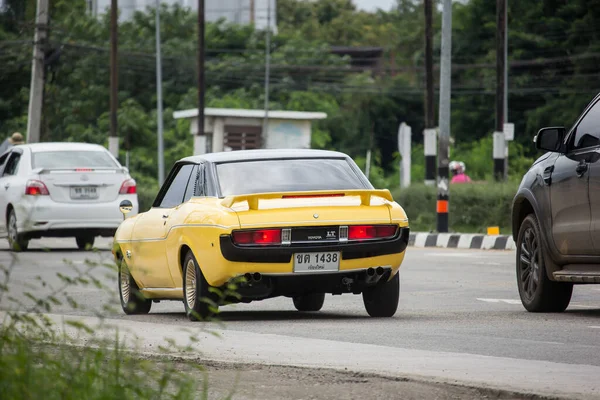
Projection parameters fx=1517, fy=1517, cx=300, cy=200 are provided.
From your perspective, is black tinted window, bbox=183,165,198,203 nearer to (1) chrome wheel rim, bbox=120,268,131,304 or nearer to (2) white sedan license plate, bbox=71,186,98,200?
(1) chrome wheel rim, bbox=120,268,131,304

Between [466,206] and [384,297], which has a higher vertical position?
[384,297]

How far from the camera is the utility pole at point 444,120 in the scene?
97.7 feet

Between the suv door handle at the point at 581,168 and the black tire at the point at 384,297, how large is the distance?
160cm

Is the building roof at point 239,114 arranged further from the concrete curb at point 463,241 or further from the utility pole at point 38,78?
the concrete curb at point 463,241

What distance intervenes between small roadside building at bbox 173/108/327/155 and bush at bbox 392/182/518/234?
2199cm

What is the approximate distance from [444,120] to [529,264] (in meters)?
18.4

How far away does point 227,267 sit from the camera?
36.4 feet

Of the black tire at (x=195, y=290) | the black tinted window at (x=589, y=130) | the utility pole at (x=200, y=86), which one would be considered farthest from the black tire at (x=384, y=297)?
the utility pole at (x=200, y=86)

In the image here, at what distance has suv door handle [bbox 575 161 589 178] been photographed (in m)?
11.5

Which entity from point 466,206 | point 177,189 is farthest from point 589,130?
point 466,206

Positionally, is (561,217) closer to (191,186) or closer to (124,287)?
(191,186)

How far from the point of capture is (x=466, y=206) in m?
31.3

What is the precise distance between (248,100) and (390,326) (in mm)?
67360

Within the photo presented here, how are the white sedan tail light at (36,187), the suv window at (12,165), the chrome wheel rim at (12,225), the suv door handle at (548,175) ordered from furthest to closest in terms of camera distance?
the suv window at (12,165)
the chrome wheel rim at (12,225)
the white sedan tail light at (36,187)
the suv door handle at (548,175)
